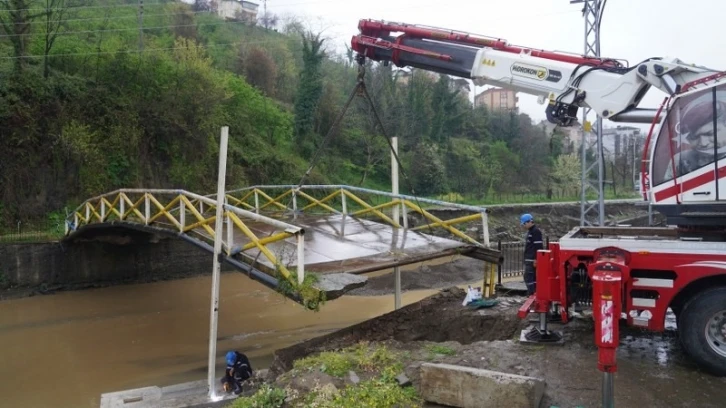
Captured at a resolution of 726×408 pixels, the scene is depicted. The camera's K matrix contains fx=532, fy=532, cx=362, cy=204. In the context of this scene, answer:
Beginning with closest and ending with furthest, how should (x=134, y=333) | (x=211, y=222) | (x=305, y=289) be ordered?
1. (x=305, y=289)
2. (x=211, y=222)
3. (x=134, y=333)

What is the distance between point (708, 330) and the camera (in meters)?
5.39

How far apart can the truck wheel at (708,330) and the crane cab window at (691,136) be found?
1.36 m

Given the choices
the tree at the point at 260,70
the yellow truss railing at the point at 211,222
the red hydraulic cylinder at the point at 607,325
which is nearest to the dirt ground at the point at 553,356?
the red hydraulic cylinder at the point at 607,325

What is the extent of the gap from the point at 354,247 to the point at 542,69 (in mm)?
3999

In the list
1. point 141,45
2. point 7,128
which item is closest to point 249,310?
point 7,128

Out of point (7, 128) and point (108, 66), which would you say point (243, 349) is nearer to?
point (7, 128)

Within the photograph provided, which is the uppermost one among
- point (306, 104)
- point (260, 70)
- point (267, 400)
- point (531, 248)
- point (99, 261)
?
point (260, 70)

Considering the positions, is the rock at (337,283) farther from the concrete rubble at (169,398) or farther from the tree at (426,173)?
the tree at (426,173)

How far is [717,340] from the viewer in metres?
5.41

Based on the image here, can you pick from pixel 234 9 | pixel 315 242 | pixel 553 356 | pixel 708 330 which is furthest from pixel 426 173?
pixel 234 9

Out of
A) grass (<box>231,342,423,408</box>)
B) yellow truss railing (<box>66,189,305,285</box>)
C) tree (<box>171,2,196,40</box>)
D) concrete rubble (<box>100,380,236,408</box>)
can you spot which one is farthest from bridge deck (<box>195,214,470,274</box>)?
tree (<box>171,2,196,40</box>)

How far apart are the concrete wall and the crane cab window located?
13.2 m

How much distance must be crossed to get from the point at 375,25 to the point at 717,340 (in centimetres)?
653

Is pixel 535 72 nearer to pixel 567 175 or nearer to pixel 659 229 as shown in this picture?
pixel 659 229
